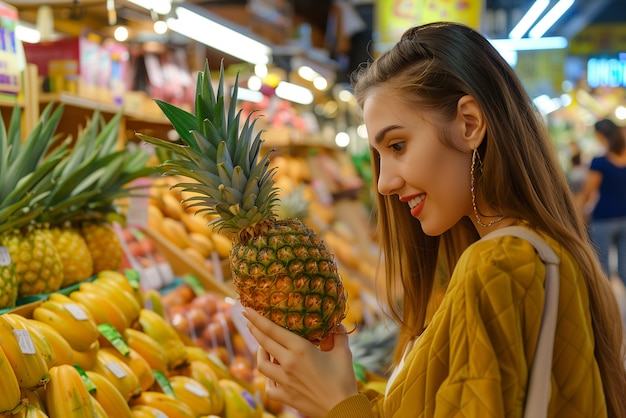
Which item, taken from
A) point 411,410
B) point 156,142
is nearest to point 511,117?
point 411,410

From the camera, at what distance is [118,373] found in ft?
7.28

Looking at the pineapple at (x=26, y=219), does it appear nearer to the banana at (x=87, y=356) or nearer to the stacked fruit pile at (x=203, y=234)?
the banana at (x=87, y=356)

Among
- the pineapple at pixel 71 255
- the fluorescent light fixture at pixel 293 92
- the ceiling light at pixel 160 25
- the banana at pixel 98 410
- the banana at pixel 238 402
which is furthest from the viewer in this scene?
the fluorescent light fixture at pixel 293 92

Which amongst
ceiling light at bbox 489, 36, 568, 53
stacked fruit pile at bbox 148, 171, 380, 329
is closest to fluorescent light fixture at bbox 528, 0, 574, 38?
ceiling light at bbox 489, 36, 568, 53

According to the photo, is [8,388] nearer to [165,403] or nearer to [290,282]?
[290,282]

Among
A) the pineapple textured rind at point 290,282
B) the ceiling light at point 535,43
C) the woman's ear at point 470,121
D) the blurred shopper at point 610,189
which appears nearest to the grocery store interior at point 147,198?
the pineapple textured rind at point 290,282

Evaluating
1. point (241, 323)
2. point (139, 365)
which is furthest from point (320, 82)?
point (139, 365)

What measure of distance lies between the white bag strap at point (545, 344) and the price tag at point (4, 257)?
1.58m

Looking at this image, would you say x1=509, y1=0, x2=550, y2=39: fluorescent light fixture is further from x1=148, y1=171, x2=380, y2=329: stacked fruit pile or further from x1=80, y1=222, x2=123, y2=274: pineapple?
x1=80, y1=222, x2=123, y2=274: pineapple

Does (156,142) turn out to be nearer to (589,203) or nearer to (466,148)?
(466,148)

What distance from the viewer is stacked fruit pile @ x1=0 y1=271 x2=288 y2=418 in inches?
68.4

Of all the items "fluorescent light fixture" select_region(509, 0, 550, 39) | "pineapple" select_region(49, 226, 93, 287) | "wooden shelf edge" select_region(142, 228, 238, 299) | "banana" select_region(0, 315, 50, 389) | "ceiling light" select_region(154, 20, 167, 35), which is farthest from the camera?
"fluorescent light fixture" select_region(509, 0, 550, 39)

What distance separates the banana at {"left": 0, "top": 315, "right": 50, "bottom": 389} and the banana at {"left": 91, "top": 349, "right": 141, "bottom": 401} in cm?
44

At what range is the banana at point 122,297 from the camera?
2555 mm
